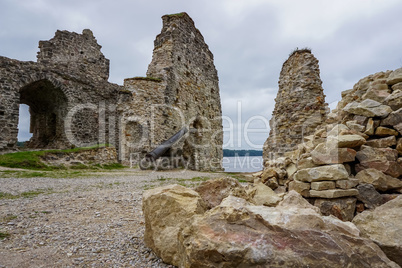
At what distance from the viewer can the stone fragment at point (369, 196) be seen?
3.23 metres

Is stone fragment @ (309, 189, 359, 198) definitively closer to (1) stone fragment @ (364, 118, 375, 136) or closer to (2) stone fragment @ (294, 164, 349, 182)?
(2) stone fragment @ (294, 164, 349, 182)

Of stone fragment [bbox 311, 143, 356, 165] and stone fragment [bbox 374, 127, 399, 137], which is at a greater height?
stone fragment [bbox 374, 127, 399, 137]

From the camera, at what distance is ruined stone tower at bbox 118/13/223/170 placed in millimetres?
14172

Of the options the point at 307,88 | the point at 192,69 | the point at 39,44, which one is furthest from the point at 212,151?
the point at 39,44

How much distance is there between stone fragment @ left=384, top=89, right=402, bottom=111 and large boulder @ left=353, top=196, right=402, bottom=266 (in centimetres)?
204

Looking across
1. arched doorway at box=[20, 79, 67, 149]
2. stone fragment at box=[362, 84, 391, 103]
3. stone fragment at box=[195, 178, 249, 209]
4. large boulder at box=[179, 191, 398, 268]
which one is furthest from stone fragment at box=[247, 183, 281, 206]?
arched doorway at box=[20, 79, 67, 149]

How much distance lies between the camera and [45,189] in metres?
5.98

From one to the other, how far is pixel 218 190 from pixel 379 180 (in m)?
2.23

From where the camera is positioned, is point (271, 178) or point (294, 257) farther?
point (271, 178)

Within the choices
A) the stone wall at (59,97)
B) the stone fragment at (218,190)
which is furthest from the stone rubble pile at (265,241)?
the stone wall at (59,97)

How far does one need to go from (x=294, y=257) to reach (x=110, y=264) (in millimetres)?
1699

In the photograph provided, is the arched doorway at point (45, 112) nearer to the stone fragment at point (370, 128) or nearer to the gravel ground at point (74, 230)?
the gravel ground at point (74, 230)

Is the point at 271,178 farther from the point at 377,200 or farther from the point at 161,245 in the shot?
the point at 161,245

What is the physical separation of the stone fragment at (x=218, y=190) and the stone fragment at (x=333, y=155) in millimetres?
1312
